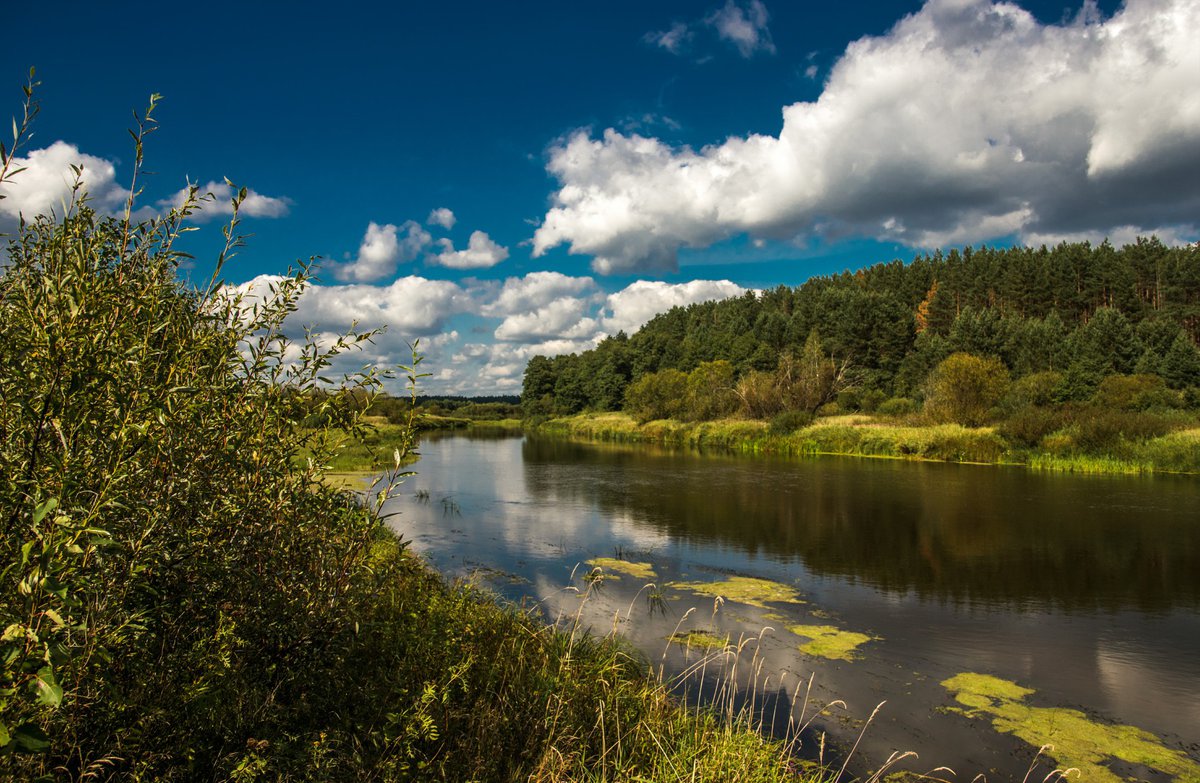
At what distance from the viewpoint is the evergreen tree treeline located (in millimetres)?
48812

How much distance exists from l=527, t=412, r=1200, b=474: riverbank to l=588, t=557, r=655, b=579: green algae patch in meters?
23.9

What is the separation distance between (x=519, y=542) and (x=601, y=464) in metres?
19.5

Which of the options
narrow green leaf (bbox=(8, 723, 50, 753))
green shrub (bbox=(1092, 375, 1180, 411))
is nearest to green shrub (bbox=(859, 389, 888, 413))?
A: green shrub (bbox=(1092, 375, 1180, 411))

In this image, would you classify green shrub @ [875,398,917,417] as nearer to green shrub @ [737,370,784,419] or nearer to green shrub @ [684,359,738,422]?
green shrub @ [737,370,784,419]

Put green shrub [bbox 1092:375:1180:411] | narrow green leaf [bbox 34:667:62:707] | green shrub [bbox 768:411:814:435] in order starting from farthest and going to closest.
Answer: green shrub [bbox 768:411:814:435]
green shrub [bbox 1092:375:1180:411]
narrow green leaf [bbox 34:667:62:707]

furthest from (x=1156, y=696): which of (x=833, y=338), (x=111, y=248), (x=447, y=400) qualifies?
(x=447, y=400)

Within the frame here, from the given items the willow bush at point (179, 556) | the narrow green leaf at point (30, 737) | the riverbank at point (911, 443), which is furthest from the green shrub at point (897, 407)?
the narrow green leaf at point (30, 737)

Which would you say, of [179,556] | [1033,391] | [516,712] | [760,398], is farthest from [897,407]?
[179,556]

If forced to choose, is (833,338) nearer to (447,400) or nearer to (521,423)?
(521,423)

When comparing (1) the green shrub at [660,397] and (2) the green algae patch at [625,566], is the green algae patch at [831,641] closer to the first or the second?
(2) the green algae patch at [625,566]

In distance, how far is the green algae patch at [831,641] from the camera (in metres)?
Result: 8.96

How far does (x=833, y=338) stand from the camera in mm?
69812

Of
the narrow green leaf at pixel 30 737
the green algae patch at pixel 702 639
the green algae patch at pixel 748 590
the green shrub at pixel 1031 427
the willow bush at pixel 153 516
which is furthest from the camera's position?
the green shrub at pixel 1031 427

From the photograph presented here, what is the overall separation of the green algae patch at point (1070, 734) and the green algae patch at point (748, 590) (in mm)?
3551
